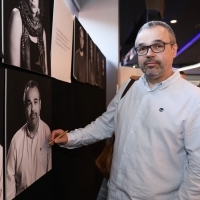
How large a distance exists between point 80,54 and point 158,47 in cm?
65

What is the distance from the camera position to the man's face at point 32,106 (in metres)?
0.91

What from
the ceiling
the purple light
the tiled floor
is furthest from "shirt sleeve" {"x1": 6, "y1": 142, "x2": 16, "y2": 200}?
the purple light

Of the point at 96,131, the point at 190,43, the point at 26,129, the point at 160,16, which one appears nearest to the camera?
the point at 26,129

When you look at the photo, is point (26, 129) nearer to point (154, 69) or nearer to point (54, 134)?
point (54, 134)

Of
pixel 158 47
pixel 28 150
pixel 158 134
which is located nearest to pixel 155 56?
pixel 158 47

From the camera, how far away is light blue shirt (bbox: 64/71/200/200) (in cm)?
111

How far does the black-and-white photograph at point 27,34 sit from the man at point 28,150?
103 millimetres

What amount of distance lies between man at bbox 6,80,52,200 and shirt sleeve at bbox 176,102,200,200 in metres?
0.65

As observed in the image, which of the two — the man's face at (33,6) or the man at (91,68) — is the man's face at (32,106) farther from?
the man at (91,68)

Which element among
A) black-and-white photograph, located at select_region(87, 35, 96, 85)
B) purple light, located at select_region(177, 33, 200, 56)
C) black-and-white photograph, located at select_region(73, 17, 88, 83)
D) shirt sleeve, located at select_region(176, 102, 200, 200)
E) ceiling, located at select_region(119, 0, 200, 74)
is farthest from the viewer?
purple light, located at select_region(177, 33, 200, 56)

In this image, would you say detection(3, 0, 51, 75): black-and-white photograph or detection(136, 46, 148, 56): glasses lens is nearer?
detection(3, 0, 51, 75): black-and-white photograph

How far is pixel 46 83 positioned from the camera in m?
1.09

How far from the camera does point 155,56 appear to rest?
47.9 inches

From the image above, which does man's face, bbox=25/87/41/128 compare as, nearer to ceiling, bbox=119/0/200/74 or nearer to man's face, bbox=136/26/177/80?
man's face, bbox=136/26/177/80
